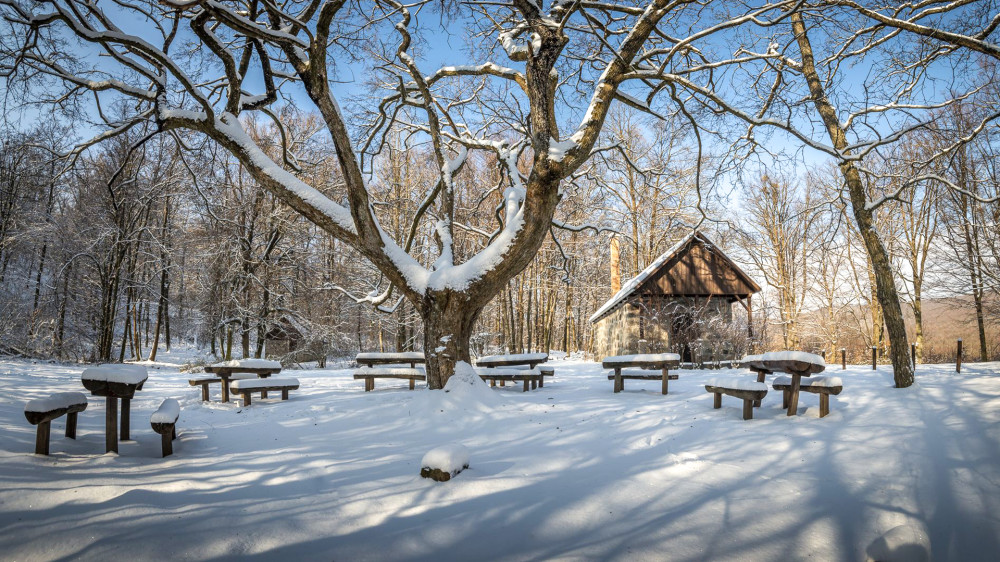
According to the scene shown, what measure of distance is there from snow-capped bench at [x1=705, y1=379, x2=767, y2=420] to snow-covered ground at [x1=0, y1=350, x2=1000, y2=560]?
0.26 metres

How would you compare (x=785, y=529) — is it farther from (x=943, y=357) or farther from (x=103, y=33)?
(x=943, y=357)

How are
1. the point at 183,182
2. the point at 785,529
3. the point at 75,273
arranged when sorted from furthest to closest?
the point at 75,273 → the point at 183,182 → the point at 785,529

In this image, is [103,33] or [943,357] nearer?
[103,33]

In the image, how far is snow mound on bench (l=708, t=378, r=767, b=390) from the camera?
5595 millimetres

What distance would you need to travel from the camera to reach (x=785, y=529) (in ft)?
9.54

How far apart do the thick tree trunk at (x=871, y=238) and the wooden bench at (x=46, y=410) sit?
974 cm

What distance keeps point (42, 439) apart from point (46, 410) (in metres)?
0.43

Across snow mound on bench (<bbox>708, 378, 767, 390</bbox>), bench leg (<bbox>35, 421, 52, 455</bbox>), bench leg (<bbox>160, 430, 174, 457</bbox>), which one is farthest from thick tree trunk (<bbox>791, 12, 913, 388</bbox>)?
bench leg (<bbox>35, 421, 52, 455</bbox>)

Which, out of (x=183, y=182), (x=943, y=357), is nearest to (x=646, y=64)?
(x=183, y=182)

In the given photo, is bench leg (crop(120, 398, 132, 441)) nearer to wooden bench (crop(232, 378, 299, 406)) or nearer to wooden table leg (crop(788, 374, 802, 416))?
wooden bench (crop(232, 378, 299, 406))

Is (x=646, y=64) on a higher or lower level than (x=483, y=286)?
higher

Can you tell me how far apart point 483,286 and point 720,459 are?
3780 millimetres

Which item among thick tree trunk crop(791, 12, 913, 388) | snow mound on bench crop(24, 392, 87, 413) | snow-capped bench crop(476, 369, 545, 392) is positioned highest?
thick tree trunk crop(791, 12, 913, 388)

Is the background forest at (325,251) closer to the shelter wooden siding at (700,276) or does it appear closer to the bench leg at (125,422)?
the shelter wooden siding at (700,276)
